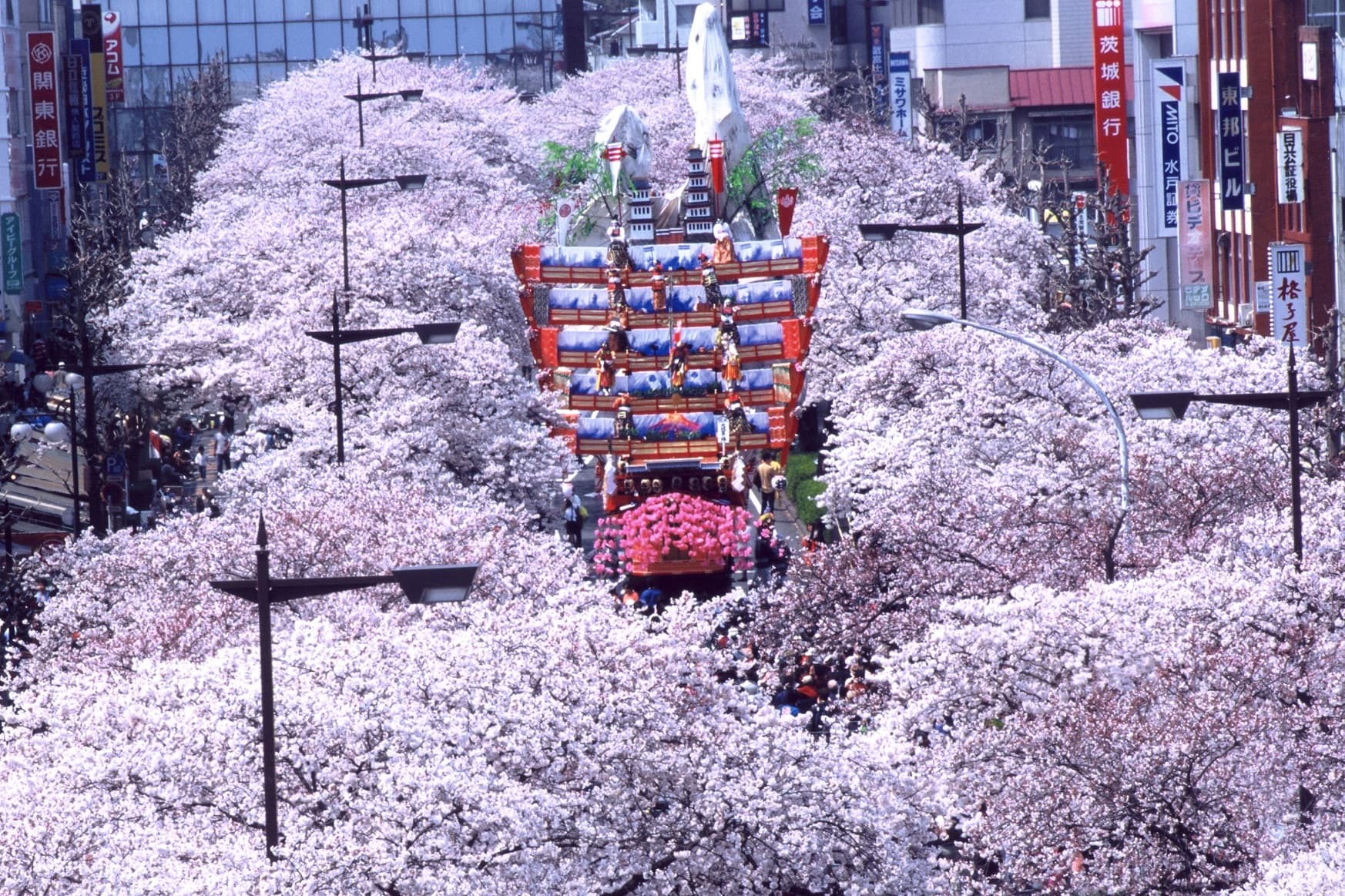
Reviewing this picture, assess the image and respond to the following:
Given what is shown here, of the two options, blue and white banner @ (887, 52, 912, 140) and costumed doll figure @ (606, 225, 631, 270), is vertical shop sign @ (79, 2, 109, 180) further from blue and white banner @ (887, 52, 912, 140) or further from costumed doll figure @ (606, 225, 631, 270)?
costumed doll figure @ (606, 225, 631, 270)

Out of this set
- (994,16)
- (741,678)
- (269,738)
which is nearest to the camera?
(269,738)

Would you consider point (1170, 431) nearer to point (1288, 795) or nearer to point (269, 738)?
point (1288, 795)

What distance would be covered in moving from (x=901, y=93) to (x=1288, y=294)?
5343 cm

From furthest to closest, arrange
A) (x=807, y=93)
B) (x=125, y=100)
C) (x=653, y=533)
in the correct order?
(x=125, y=100)
(x=807, y=93)
(x=653, y=533)

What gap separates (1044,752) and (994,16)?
96060mm

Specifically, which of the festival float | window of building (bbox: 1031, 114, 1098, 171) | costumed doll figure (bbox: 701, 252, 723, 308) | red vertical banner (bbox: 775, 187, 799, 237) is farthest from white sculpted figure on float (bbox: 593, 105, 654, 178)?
window of building (bbox: 1031, 114, 1098, 171)

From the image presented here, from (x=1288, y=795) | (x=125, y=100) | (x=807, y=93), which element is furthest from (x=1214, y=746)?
(x=125, y=100)

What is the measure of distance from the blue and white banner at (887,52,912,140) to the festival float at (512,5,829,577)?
4694 centimetres

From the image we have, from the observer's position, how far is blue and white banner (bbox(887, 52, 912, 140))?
316ft

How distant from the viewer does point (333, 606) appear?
26.1 m

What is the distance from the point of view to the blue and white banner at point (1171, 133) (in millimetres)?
57906

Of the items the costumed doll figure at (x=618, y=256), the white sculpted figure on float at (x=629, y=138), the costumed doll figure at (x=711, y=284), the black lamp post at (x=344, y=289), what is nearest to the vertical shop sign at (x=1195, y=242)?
the white sculpted figure on float at (x=629, y=138)

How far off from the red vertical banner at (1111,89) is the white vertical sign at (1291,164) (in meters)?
14.8

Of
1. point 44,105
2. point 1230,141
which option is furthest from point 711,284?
point 44,105
